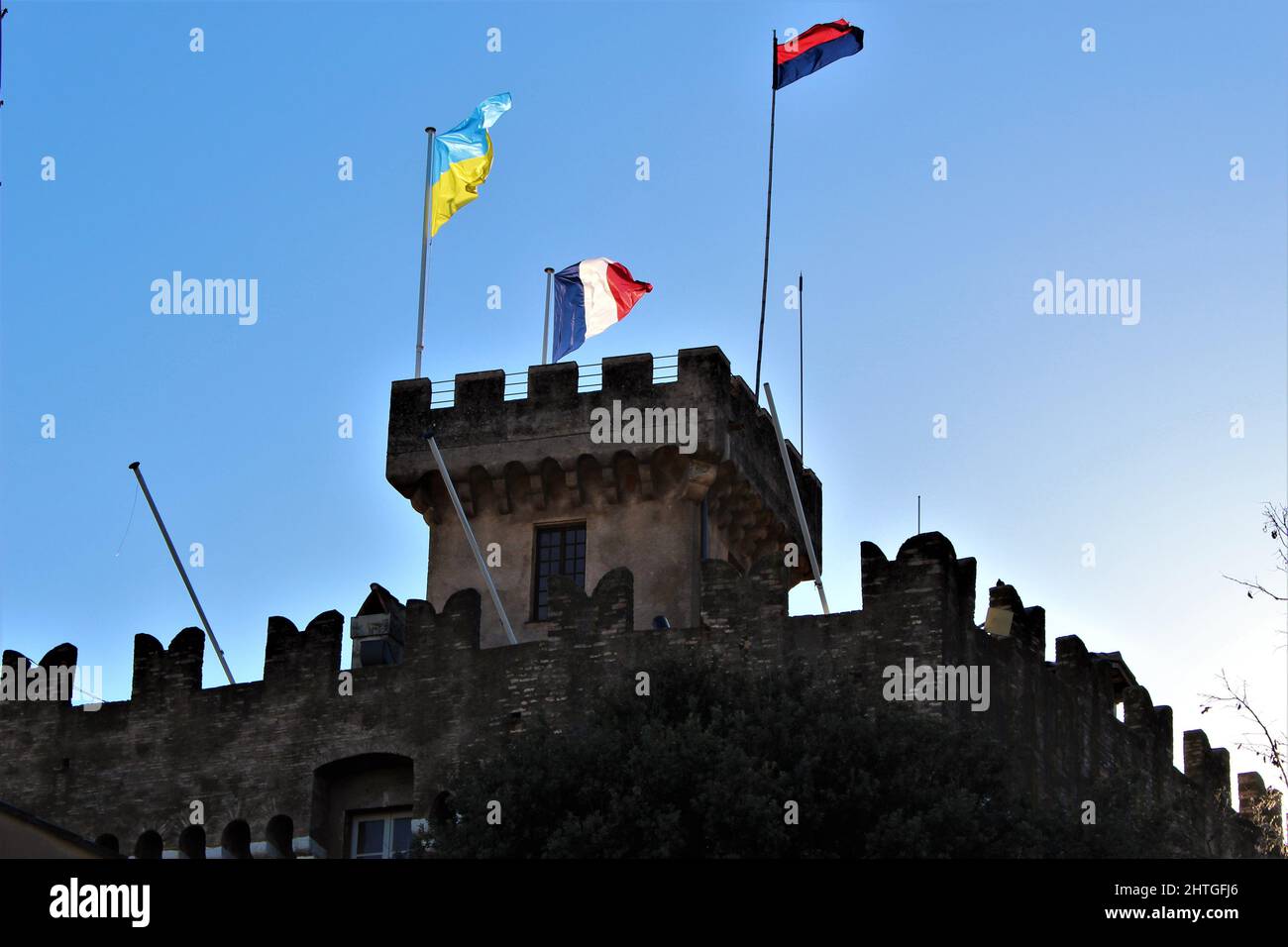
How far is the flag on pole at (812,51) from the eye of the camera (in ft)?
125

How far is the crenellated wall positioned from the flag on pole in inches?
384

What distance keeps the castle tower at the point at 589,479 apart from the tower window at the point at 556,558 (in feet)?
0.07

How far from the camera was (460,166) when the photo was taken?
4031cm

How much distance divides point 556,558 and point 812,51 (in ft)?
30.1

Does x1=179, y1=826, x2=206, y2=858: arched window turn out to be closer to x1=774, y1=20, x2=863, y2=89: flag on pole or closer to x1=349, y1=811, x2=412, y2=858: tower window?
x1=349, y1=811, x2=412, y2=858: tower window

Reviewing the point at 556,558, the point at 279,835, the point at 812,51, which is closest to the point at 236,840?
the point at 279,835

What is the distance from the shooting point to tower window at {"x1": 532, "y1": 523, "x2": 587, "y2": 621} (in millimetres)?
36406

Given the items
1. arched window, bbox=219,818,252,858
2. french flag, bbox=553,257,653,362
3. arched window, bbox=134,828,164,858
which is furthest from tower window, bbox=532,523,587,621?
arched window, bbox=134,828,164,858

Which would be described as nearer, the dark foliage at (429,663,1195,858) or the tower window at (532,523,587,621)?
the dark foliage at (429,663,1195,858)

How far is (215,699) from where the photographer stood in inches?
1375

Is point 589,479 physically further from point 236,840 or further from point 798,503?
point 236,840
